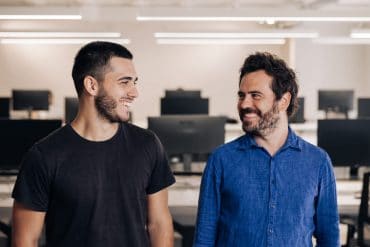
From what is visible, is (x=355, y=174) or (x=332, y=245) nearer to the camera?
(x=332, y=245)

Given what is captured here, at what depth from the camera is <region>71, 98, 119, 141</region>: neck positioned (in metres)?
1.84

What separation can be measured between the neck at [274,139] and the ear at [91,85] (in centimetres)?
57

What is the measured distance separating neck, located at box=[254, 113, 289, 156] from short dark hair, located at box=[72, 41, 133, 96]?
55cm

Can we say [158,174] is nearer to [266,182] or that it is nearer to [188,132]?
[266,182]

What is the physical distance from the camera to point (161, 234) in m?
1.95

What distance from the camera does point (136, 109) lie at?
11.5 meters

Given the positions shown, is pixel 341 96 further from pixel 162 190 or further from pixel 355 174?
pixel 162 190

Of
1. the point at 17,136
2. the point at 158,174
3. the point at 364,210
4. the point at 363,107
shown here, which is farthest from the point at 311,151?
the point at 363,107

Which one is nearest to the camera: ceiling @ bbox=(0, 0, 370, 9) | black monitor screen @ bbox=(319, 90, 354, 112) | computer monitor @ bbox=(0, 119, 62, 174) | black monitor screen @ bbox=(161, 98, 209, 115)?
computer monitor @ bbox=(0, 119, 62, 174)

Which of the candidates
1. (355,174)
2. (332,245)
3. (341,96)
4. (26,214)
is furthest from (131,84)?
(341,96)

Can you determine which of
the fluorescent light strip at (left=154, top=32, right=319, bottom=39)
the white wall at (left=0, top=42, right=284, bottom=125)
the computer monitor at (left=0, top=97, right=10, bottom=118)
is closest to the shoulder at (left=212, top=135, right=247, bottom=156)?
the fluorescent light strip at (left=154, top=32, right=319, bottom=39)

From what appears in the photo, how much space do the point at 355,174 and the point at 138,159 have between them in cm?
320

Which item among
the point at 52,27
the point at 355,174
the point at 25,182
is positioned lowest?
the point at 355,174

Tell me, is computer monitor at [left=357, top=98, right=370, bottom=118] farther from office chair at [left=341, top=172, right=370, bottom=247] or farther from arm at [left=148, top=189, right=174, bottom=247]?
arm at [left=148, top=189, right=174, bottom=247]
